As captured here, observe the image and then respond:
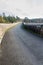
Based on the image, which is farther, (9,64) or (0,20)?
(0,20)

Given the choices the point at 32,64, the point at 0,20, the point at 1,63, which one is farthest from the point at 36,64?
the point at 0,20

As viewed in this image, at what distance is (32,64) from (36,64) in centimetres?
39

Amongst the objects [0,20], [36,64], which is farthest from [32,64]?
[0,20]

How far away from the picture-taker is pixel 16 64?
1794 cm

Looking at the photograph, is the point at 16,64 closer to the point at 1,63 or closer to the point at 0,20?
the point at 1,63

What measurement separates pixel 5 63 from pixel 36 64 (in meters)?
2.89

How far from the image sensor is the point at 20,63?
18.4m

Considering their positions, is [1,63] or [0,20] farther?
[0,20]

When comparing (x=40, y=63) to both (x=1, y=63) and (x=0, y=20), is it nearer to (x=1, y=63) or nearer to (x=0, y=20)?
(x=1, y=63)

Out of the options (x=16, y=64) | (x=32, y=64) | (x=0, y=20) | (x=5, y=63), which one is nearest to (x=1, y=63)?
(x=5, y=63)

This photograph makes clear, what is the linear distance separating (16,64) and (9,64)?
25.3 inches

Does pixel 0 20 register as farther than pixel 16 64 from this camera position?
Yes

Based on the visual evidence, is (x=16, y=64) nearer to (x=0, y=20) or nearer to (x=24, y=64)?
(x=24, y=64)

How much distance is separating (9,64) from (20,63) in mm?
1053
